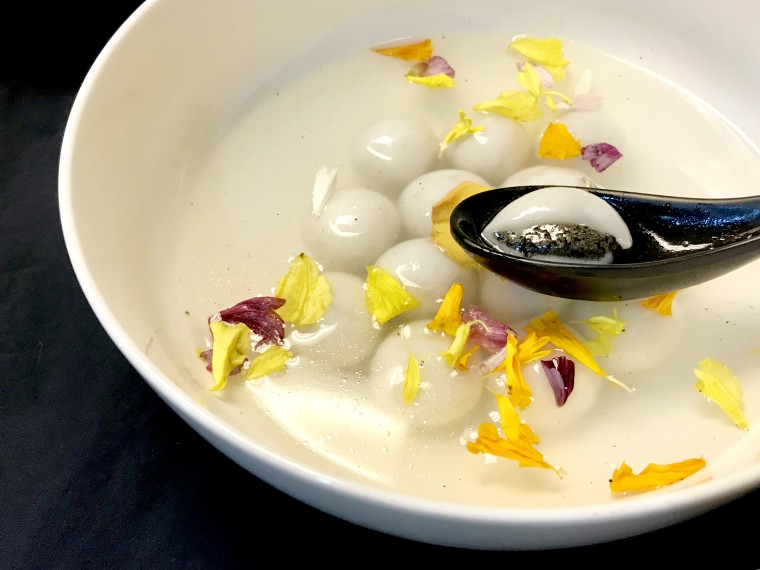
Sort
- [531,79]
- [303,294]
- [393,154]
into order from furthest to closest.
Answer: [531,79] → [393,154] → [303,294]

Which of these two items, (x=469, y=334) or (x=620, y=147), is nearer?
(x=469, y=334)

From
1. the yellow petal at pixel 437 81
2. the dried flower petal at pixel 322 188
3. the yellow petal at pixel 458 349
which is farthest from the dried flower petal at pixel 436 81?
the yellow petal at pixel 458 349

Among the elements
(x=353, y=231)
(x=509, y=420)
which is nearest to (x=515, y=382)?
→ (x=509, y=420)

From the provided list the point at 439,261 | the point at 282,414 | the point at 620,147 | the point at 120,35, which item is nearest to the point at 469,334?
the point at 439,261

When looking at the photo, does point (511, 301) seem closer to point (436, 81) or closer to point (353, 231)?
point (353, 231)

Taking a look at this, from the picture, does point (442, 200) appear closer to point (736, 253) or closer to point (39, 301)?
point (736, 253)

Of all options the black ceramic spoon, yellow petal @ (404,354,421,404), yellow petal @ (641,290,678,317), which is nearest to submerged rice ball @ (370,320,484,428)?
yellow petal @ (404,354,421,404)
